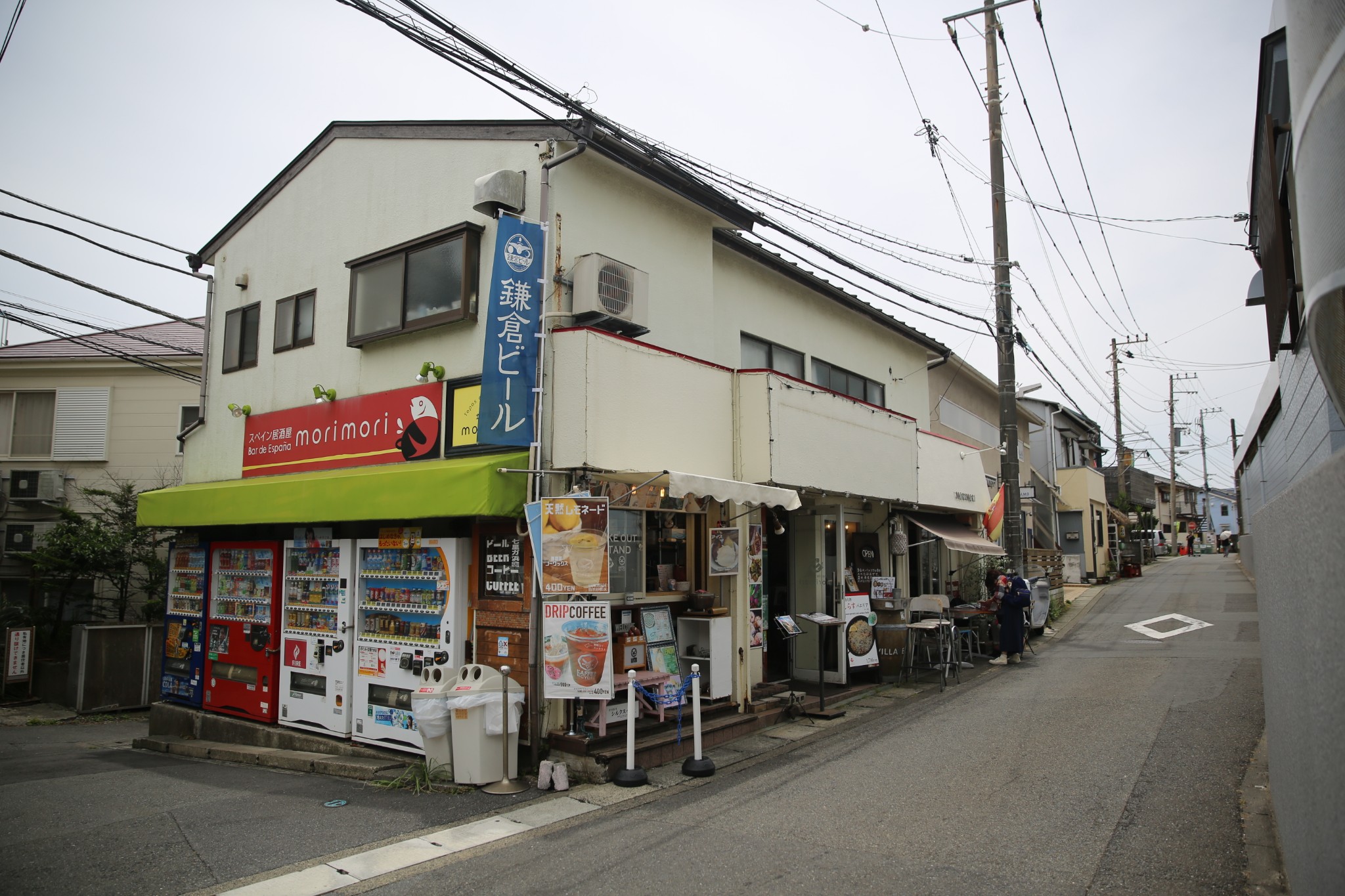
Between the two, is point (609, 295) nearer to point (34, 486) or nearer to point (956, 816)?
point (956, 816)

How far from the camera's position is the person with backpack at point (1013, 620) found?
15102 mm

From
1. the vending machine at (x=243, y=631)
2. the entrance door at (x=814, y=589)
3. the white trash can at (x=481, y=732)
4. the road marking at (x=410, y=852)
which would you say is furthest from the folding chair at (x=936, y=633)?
the vending machine at (x=243, y=631)

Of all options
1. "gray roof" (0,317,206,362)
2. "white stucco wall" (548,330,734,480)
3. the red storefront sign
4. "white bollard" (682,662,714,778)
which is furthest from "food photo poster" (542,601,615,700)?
"gray roof" (0,317,206,362)

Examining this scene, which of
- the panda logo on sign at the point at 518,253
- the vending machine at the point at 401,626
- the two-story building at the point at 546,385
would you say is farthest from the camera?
the vending machine at the point at 401,626

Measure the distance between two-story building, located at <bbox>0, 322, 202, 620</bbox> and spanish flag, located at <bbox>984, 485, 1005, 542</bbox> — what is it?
62.2 feet

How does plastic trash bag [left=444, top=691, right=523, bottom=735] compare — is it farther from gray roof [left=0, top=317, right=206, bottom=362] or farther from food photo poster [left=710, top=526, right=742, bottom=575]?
gray roof [left=0, top=317, right=206, bottom=362]

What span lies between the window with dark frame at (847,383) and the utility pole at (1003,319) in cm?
244

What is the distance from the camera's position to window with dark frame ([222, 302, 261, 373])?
13.1m

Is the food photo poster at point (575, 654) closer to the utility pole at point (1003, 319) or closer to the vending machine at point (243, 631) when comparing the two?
the vending machine at point (243, 631)

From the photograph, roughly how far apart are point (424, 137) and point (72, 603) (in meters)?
16.2

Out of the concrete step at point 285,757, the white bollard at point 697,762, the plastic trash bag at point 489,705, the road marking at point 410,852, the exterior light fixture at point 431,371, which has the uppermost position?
the exterior light fixture at point 431,371

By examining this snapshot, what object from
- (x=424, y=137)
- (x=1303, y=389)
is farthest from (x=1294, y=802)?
(x=424, y=137)

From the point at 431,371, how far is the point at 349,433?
1.89 m

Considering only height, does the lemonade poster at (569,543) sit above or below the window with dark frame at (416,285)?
below
